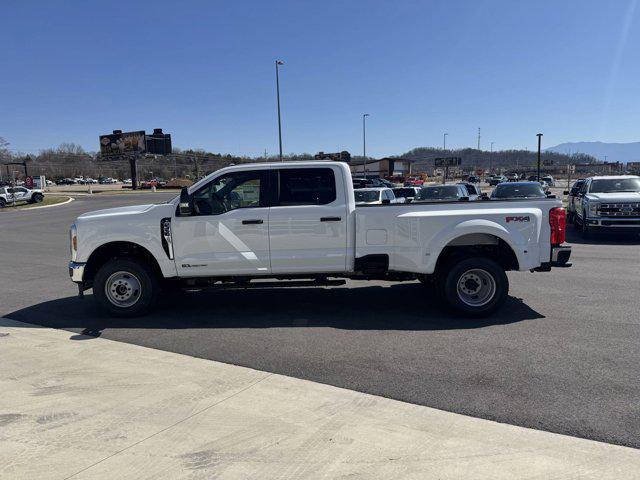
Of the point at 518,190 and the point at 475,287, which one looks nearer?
the point at 475,287

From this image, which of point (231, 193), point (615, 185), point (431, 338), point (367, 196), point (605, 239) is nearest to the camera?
point (431, 338)

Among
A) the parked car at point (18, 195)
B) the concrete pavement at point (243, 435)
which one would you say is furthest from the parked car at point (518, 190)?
the parked car at point (18, 195)

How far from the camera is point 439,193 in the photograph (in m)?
16.8

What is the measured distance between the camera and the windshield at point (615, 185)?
1454 cm

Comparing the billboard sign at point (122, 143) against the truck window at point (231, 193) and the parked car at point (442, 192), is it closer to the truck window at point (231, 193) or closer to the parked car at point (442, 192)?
the parked car at point (442, 192)

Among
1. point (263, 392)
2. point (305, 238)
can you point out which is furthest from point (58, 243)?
point (263, 392)

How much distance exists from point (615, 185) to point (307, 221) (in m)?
12.3

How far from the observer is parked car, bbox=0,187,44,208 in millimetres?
39625

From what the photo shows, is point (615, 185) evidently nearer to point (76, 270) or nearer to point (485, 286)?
point (485, 286)

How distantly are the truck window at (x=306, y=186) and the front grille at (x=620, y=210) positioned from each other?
33.7 feet

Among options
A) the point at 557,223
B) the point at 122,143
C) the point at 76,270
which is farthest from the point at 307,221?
the point at 122,143

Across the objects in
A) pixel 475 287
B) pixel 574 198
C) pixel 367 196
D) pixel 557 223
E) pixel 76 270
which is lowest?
pixel 475 287

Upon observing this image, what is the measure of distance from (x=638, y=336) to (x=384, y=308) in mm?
3024

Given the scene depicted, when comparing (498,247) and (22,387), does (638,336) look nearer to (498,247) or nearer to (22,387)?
(498,247)
